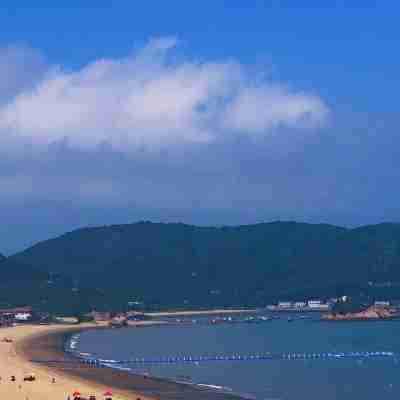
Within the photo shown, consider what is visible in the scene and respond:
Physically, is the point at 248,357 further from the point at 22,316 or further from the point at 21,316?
the point at 22,316

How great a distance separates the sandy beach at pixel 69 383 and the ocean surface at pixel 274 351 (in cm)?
390

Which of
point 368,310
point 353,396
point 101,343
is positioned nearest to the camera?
point 353,396

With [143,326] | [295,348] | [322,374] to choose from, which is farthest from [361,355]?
[143,326]

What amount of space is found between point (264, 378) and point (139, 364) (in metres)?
19.3

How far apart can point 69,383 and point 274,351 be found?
44273 mm

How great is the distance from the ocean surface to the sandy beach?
3.90 meters

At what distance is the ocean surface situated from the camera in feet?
241

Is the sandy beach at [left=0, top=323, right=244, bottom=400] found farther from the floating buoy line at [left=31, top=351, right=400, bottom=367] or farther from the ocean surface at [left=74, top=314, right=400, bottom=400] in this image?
the ocean surface at [left=74, top=314, right=400, bottom=400]

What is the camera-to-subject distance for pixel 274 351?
111 meters

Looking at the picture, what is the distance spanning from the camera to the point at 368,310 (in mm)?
199000

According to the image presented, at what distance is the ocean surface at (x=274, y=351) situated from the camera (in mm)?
73500

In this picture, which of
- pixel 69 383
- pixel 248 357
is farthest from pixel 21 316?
pixel 69 383

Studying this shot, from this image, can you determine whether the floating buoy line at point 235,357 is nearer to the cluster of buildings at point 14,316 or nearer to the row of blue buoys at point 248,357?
the row of blue buoys at point 248,357

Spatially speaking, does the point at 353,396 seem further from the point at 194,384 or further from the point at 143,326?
the point at 143,326
